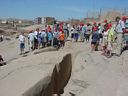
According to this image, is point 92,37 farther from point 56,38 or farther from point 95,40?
point 56,38

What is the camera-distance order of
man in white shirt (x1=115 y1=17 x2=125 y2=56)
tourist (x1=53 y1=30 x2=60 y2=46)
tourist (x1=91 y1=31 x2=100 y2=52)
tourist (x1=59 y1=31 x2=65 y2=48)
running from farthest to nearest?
tourist (x1=53 y1=30 x2=60 y2=46), tourist (x1=59 y1=31 x2=65 y2=48), tourist (x1=91 y1=31 x2=100 y2=52), man in white shirt (x1=115 y1=17 x2=125 y2=56)

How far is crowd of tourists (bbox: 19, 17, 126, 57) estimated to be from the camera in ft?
43.9

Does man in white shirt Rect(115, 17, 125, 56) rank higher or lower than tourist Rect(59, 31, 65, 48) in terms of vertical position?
higher

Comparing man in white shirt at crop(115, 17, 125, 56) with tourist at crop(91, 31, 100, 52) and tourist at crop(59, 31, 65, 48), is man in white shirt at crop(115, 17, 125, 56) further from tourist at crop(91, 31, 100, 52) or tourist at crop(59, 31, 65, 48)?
tourist at crop(59, 31, 65, 48)

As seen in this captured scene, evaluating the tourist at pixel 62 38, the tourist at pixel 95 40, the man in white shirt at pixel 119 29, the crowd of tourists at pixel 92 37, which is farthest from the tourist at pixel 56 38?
the man in white shirt at pixel 119 29

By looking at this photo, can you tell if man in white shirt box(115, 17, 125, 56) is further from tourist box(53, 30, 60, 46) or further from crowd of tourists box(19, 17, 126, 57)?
tourist box(53, 30, 60, 46)

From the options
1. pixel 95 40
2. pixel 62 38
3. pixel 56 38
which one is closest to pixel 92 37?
pixel 95 40

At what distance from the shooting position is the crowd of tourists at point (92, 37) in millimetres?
13391

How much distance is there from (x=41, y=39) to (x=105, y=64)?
284 inches

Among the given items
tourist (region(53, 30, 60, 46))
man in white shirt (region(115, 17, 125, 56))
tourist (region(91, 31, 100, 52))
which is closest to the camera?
man in white shirt (region(115, 17, 125, 56))

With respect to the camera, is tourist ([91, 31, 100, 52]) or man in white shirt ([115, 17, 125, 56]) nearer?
man in white shirt ([115, 17, 125, 56])

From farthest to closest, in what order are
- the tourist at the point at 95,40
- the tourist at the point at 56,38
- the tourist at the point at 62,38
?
1. the tourist at the point at 56,38
2. the tourist at the point at 62,38
3. the tourist at the point at 95,40

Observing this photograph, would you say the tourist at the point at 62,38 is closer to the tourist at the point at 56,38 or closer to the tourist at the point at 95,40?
the tourist at the point at 56,38

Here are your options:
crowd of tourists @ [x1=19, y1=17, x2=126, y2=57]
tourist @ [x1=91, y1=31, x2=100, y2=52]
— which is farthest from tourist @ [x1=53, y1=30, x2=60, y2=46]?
tourist @ [x1=91, y1=31, x2=100, y2=52]
